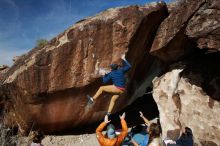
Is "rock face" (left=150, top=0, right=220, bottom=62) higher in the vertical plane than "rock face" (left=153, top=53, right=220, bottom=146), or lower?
higher

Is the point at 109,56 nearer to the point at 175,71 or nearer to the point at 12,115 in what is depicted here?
the point at 175,71

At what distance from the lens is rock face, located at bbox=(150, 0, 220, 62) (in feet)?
28.8

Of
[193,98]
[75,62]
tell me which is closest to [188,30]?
[193,98]

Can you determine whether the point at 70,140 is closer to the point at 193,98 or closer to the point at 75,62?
the point at 75,62

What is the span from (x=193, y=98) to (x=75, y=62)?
3.45m

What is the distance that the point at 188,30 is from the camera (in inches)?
365

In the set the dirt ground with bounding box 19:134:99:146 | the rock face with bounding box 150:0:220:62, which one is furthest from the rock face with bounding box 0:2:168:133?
the rock face with bounding box 150:0:220:62

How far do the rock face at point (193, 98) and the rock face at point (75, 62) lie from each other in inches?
60.6

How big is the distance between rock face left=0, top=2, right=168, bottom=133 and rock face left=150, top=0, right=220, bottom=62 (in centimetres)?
78

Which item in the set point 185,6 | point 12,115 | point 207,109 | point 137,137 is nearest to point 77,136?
point 12,115

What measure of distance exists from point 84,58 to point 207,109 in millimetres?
3695

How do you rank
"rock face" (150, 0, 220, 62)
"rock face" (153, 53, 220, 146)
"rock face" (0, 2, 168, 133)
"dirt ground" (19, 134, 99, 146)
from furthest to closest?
"dirt ground" (19, 134, 99, 146) → "rock face" (0, 2, 168, 133) → "rock face" (153, 53, 220, 146) → "rock face" (150, 0, 220, 62)

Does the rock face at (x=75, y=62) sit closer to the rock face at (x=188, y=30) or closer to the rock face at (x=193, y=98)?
the rock face at (x=188, y=30)

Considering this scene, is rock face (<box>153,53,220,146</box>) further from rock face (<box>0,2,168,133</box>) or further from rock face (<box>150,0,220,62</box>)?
rock face (<box>0,2,168,133</box>)
